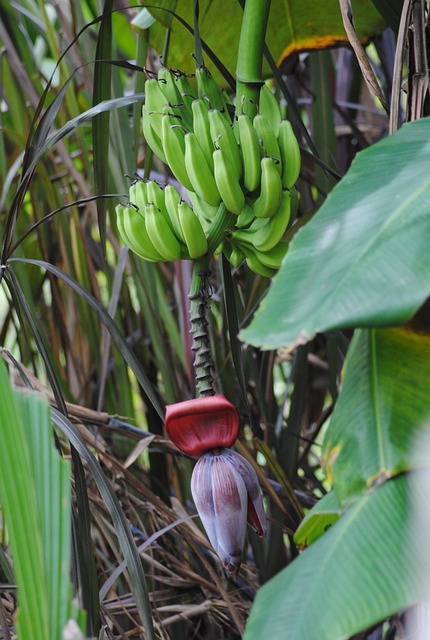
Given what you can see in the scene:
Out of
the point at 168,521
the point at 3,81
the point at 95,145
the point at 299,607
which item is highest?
the point at 3,81

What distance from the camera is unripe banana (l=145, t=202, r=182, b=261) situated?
513 mm

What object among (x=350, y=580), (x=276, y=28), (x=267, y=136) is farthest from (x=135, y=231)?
(x=276, y=28)

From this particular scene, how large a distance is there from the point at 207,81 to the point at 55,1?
18.0 inches

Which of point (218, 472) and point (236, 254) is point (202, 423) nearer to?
point (218, 472)

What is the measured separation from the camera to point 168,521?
2.59 ft

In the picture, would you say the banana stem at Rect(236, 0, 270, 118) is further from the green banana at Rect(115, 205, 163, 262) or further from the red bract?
the red bract

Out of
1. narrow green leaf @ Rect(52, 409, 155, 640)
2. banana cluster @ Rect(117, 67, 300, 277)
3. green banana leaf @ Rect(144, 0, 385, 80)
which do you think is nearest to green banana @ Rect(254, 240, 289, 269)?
banana cluster @ Rect(117, 67, 300, 277)

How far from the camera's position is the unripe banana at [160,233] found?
0.51m

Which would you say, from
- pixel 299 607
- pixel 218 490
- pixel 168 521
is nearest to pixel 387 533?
pixel 299 607

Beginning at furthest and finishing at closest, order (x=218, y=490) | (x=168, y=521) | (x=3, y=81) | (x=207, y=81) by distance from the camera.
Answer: (x=3, y=81)
(x=168, y=521)
(x=207, y=81)
(x=218, y=490)

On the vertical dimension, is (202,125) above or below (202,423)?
above

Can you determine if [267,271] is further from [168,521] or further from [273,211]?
[168,521]

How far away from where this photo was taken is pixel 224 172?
48cm

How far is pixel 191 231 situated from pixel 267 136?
4.2 inches
